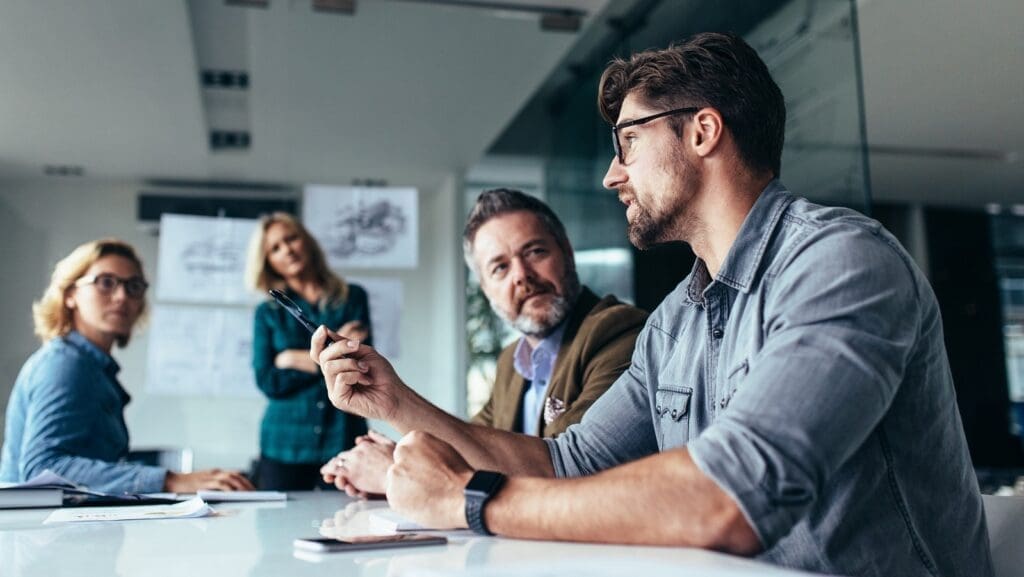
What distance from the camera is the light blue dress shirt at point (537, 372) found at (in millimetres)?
2189

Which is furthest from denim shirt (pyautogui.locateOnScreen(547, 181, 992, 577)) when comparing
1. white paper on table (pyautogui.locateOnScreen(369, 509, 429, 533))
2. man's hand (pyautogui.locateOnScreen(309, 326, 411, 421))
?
man's hand (pyautogui.locateOnScreen(309, 326, 411, 421))

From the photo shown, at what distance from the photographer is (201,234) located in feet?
12.5

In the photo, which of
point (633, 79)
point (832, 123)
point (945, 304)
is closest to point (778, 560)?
point (633, 79)

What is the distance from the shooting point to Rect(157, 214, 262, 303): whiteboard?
3.75 m

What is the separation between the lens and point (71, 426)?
2.26 meters

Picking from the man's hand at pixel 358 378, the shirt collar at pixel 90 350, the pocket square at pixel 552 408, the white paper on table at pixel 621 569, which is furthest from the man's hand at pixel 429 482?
the shirt collar at pixel 90 350

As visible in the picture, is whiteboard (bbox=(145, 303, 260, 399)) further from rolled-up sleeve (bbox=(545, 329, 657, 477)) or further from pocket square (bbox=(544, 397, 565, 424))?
rolled-up sleeve (bbox=(545, 329, 657, 477))

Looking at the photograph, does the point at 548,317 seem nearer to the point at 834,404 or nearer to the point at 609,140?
the point at 834,404

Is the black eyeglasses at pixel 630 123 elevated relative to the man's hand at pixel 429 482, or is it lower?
elevated

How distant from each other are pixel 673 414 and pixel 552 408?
64 centimetres

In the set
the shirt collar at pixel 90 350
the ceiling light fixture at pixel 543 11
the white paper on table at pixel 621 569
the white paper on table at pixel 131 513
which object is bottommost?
the white paper on table at pixel 131 513

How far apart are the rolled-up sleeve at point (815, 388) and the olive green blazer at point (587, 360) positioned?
0.85 m

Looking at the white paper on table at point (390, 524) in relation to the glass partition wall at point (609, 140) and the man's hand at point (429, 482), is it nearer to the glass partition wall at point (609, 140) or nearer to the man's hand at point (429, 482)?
the man's hand at point (429, 482)

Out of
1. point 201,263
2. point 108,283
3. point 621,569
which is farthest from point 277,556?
point 201,263
